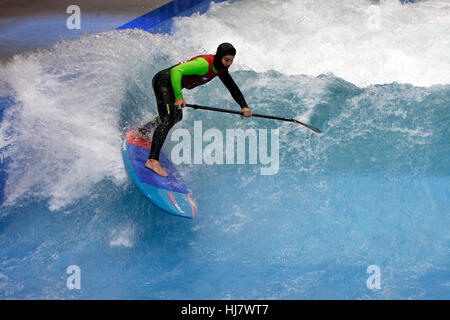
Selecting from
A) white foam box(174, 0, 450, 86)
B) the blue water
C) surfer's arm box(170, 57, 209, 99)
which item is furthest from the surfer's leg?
white foam box(174, 0, 450, 86)

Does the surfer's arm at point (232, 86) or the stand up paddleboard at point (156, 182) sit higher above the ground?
the surfer's arm at point (232, 86)

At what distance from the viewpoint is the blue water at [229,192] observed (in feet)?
6.99

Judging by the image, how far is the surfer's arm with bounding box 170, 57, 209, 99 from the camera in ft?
7.59

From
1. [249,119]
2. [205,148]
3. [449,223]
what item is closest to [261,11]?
[249,119]

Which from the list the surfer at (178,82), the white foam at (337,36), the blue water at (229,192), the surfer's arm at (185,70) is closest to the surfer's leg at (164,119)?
the surfer at (178,82)

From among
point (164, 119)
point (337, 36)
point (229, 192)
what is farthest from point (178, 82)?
point (337, 36)

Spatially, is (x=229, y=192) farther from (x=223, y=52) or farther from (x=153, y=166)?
(x=223, y=52)

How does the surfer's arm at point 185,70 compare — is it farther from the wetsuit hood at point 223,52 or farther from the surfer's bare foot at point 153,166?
the surfer's bare foot at point 153,166

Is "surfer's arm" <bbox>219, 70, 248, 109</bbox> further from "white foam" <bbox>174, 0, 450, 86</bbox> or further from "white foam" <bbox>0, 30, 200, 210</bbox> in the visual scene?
"white foam" <bbox>174, 0, 450, 86</bbox>

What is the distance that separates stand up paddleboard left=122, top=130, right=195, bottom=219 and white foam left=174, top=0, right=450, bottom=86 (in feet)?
4.35

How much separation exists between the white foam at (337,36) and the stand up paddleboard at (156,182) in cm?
132

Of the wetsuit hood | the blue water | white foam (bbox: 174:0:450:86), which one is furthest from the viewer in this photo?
white foam (bbox: 174:0:450:86)

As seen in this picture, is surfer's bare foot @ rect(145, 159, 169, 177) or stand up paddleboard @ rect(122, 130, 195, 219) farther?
surfer's bare foot @ rect(145, 159, 169, 177)

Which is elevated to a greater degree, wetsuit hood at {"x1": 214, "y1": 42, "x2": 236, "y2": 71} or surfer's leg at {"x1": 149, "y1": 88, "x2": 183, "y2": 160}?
wetsuit hood at {"x1": 214, "y1": 42, "x2": 236, "y2": 71}
